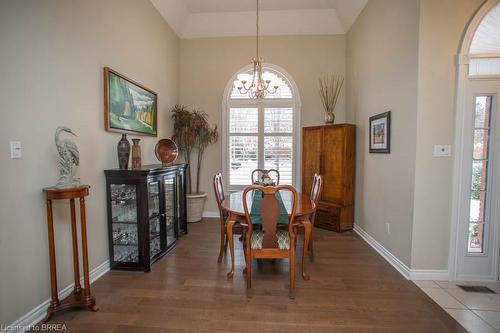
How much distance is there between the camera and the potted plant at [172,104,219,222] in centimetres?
429

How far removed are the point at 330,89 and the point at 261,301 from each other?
12.6ft

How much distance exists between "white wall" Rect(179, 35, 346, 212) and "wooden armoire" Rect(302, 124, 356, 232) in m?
0.69

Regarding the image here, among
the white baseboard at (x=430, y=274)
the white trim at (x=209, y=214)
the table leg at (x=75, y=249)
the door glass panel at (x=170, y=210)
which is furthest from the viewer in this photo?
the white trim at (x=209, y=214)

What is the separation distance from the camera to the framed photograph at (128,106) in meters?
2.62

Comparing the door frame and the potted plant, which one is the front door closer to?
the door frame

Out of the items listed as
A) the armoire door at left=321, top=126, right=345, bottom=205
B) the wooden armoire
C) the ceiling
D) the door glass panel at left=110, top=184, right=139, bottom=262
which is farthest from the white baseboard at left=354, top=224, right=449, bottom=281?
the ceiling

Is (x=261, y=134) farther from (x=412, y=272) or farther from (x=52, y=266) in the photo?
(x=52, y=266)

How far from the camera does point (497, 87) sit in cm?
227

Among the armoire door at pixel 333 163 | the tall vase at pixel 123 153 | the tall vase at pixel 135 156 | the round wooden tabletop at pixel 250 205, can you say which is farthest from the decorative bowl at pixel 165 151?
the armoire door at pixel 333 163

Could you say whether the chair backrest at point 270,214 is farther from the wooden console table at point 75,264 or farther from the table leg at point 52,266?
the table leg at point 52,266

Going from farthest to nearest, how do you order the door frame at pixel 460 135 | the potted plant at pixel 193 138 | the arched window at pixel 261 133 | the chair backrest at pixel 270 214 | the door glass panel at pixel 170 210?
1. the arched window at pixel 261 133
2. the potted plant at pixel 193 138
3. the door glass panel at pixel 170 210
4. the door frame at pixel 460 135
5. the chair backrest at pixel 270 214

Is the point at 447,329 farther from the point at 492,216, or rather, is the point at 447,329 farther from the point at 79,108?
the point at 79,108

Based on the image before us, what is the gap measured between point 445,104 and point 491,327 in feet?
6.13

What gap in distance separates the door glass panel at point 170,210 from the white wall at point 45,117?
69 centimetres
